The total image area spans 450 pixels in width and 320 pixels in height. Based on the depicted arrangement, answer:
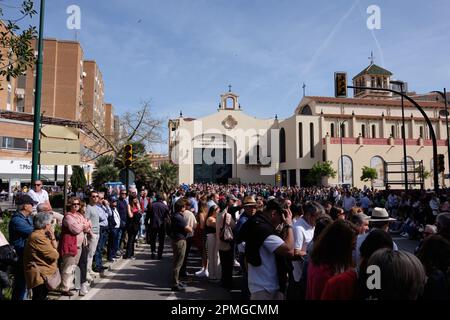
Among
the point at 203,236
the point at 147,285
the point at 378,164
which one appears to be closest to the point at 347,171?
the point at 378,164

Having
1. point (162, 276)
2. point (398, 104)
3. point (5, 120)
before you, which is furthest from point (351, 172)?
point (162, 276)

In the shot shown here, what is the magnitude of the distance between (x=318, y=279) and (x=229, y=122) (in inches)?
2241

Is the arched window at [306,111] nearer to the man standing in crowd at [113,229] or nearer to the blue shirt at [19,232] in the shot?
the man standing in crowd at [113,229]

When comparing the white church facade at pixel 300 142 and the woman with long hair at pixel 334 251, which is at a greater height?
the white church facade at pixel 300 142

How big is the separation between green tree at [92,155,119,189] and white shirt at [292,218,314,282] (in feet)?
66.7

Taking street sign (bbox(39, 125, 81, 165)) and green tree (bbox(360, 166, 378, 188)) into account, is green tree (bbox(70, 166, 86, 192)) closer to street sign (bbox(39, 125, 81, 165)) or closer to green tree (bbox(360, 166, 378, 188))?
street sign (bbox(39, 125, 81, 165))

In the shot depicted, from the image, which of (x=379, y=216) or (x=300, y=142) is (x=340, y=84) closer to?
(x=379, y=216)

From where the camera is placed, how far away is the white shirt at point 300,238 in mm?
4594

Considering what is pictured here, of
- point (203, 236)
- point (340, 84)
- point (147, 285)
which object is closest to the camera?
point (147, 285)

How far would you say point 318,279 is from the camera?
2986mm

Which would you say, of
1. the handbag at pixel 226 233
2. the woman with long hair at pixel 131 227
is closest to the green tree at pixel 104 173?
the woman with long hair at pixel 131 227

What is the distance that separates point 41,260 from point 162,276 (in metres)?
3.49

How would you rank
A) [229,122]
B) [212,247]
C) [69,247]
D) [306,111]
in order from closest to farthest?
[69,247] < [212,247] < [229,122] < [306,111]

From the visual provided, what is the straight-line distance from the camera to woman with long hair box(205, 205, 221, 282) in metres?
7.68
